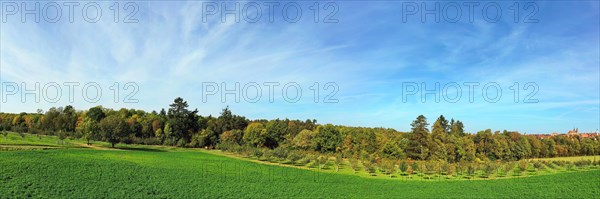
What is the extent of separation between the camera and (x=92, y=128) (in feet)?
204

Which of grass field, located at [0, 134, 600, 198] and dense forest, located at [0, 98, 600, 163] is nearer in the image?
grass field, located at [0, 134, 600, 198]

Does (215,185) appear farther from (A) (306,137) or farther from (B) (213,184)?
(A) (306,137)

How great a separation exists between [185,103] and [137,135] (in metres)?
14.9

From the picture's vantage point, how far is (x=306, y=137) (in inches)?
3118

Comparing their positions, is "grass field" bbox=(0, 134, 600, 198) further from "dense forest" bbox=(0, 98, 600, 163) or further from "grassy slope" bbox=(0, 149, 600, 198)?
"dense forest" bbox=(0, 98, 600, 163)

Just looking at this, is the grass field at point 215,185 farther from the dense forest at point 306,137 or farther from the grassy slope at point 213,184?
the dense forest at point 306,137

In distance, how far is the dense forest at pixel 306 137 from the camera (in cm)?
6781

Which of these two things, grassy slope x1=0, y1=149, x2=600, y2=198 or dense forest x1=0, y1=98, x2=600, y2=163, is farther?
dense forest x1=0, y1=98, x2=600, y2=163

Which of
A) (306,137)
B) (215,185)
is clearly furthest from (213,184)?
(306,137)

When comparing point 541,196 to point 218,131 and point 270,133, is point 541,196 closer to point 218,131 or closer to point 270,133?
point 270,133

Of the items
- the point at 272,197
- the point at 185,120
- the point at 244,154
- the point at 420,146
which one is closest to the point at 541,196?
the point at 272,197

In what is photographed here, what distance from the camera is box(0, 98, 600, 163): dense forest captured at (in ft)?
222

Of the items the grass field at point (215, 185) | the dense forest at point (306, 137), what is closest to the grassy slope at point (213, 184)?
the grass field at point (215, 185)

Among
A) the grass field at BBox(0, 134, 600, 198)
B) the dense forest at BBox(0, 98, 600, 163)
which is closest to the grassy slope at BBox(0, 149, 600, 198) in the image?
the grass field at BBox(0, 134, 600, 198)
